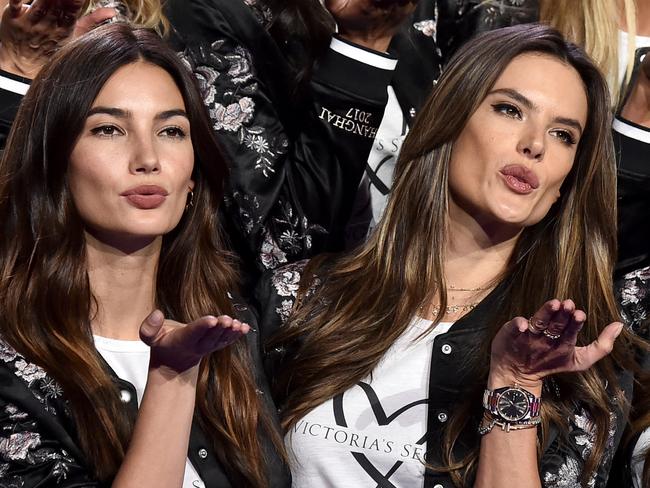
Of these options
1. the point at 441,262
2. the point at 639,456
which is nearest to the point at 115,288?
the point at 441,262

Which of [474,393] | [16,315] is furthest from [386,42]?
[16,315]

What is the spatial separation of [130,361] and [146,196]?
0.39m

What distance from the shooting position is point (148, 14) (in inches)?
164

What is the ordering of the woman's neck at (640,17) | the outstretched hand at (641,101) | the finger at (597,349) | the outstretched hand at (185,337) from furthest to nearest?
the woman's neck at (640,17)
the outstretched hand at (641,101)
the finger at (597,349)
the outstretched hand at (185,337)

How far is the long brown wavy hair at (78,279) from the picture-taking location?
11.4ft

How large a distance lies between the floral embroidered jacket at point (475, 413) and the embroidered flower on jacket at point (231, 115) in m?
0.60

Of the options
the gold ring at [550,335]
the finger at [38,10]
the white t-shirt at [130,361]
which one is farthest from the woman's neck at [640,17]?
the white t-shirt at [130,361]

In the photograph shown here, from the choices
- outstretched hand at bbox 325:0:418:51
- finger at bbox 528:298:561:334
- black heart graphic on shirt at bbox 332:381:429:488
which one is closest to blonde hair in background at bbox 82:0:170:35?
outstretched hand at bbox 325:0:418:51

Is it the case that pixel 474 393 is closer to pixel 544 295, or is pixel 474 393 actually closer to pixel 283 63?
pixel 544 295

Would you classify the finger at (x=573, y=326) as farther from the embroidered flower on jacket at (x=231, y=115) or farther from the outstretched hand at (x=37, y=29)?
the outstretched hand at (x=37, y=29)

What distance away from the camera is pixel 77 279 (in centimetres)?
362

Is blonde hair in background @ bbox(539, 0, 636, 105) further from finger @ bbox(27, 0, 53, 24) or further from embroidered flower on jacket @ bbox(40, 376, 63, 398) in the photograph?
embroidered flower on jacket @ bbox(40, 376, 63, 398)

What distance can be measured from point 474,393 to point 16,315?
109 centimetres

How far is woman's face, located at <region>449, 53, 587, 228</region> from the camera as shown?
12.5ft
